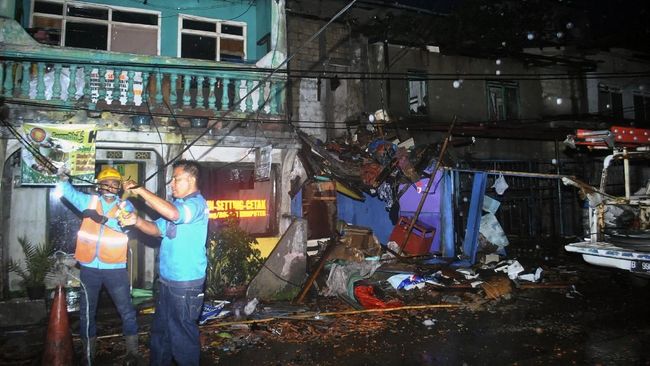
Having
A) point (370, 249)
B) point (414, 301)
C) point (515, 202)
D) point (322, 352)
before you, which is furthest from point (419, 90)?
point (322, 352)

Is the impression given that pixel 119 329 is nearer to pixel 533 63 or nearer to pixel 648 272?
pixel 648 272

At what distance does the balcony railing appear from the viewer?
23.9 ft

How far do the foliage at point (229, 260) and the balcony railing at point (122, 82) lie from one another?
260 centimetres

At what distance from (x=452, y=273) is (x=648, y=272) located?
3.51 m

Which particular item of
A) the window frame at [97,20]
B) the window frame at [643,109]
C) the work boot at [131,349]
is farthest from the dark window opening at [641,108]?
the work boot at [131,349]

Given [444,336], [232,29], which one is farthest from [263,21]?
[444,336]

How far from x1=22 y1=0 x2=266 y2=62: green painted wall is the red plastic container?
622cm

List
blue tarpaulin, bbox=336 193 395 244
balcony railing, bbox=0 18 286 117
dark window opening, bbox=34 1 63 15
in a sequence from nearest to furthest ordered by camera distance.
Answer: balcony railing, bbox=0 18 286 117
dark window opening, bbox=34 1 63 15
blue tarpaulin, bbox=336 193 395 244

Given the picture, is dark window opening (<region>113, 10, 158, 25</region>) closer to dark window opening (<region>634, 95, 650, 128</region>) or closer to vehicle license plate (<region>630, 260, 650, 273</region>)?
vehicle license plate (<region>630, 260, 650, 273</region>)

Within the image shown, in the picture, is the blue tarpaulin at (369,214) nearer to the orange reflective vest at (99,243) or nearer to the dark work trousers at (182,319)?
the orange reflective vest at (99,243)

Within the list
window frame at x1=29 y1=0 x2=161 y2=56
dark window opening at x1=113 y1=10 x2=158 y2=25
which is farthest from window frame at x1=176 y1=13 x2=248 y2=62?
dark window opening at x1=113 y1=10 x2=158 y2=25

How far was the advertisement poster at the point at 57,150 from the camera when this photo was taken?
711 centimetres

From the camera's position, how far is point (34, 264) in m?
6.91

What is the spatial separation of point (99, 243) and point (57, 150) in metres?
3.69
